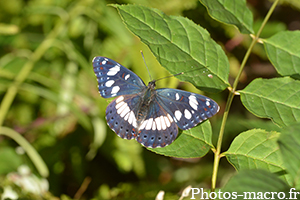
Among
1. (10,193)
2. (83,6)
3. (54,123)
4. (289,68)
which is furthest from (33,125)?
(289,68)

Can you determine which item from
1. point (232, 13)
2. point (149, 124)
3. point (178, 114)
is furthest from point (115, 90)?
point (232, 13)

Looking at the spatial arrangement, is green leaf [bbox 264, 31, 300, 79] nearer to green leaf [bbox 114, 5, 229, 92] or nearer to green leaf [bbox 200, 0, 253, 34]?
green leaf [bbox 200, 0, 253, 34]

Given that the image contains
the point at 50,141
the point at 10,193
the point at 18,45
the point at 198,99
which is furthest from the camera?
the point at 18,45

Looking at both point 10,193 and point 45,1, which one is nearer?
point 10,193

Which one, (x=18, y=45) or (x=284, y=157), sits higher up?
(x=18, y=45)

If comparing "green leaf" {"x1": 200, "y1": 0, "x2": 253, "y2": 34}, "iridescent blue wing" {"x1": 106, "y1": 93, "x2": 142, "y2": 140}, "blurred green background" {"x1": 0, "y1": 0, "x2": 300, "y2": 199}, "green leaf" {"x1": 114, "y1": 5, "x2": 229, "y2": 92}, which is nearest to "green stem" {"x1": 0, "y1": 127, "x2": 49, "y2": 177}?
"blurred green background" {"x1": 0, "y1": 0, "x2": 300, "y2": 199}

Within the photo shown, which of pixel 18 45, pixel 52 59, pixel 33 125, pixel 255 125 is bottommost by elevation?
pixel 255 125

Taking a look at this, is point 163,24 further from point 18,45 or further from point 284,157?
point 18,45

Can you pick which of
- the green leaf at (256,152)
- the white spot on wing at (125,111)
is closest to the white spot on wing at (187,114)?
the green leaf at (256,152)
